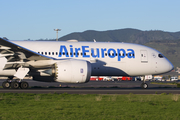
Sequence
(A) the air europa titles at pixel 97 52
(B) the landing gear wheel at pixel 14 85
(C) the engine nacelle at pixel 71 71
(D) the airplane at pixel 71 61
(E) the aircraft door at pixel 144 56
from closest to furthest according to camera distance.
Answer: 1. (C) the engine nacelle at pixel 71 71
2. (D) the airplane at pixel 71 61
3. (B) the landing gear wheel at pixel 14 85
4. (A) the air europa titles at pixel 97 52
5. (E) the aircraft door at pixel 144 56

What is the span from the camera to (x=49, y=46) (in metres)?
24.5

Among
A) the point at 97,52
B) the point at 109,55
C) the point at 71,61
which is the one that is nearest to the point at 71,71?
the point at 71,61

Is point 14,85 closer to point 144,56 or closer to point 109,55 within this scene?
point 109,55

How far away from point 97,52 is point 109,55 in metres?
1.17

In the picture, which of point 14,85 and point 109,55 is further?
point 109,55

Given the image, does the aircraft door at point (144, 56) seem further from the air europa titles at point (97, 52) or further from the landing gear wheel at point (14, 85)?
the landing gear wheel at point (14, 85)

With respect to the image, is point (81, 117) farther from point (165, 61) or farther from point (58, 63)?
point (165, 61)

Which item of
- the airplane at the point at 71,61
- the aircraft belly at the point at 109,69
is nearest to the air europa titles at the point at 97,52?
the airplane at the point at 71,61

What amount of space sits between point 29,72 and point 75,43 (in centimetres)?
519

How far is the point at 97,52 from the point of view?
24922 millimetres

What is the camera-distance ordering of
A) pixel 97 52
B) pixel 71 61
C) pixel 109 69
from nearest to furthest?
pixel 71 61, pixel 97 52, pixel 109 69

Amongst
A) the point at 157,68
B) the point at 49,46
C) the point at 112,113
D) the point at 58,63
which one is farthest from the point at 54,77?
the point at 112,113

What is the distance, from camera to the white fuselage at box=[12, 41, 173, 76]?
80.0 ft

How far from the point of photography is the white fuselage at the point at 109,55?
24.4 meters
